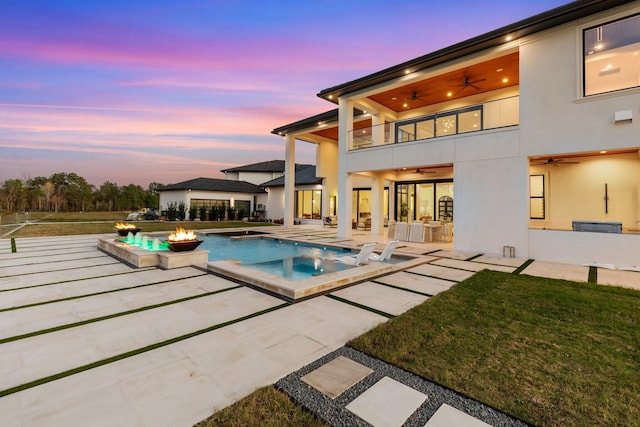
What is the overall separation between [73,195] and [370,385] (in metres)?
59.1

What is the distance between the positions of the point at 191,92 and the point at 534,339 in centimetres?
2277

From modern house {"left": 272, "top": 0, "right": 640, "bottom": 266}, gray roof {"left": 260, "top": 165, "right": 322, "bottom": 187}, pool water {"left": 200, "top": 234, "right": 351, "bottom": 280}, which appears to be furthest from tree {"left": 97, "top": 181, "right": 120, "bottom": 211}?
modern house {"left": 272, "top": 0, "right": 640, "bottom": 266}

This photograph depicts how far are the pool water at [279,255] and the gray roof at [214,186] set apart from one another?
47.4 ft

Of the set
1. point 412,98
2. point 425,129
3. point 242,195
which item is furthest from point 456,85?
point 242,195

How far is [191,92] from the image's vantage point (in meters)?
19.8

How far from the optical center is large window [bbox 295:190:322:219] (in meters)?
23.8

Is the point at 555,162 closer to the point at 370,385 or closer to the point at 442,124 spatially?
the point at 442,124

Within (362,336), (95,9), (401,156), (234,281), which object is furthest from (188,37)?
(362,336)

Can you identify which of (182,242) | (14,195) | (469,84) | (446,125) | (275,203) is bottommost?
(182,242)

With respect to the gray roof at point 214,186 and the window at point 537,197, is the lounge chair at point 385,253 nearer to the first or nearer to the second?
the window at point 537,197

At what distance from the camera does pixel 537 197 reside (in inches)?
444

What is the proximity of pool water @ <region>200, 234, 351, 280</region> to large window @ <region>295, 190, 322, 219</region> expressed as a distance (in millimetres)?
10347

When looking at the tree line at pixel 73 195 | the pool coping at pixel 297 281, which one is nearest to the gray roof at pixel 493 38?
the pool coping at pixel 297 281

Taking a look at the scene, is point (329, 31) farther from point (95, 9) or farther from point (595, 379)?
point (595, 379)
